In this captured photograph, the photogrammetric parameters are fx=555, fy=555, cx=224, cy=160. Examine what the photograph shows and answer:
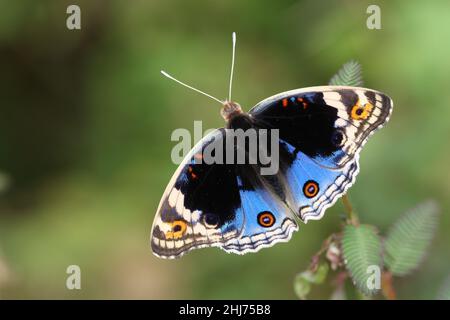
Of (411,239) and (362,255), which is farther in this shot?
(411,239)

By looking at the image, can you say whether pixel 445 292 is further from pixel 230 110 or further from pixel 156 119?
pixel 156 119

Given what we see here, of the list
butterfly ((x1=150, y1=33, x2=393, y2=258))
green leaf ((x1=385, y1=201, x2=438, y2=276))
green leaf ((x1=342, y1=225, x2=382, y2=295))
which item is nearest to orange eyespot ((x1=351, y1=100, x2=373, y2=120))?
butterfly ((x1=150, y1=33, x2=393, y2=258))

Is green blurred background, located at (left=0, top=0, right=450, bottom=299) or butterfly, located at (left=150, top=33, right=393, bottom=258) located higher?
green blurred background, located at (left=0, top=0, right=450, bottom=299)

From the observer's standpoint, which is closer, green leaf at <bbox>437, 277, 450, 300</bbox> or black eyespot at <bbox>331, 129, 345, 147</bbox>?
green leaf at <bbox>437, 277, 450, 300</bbox>

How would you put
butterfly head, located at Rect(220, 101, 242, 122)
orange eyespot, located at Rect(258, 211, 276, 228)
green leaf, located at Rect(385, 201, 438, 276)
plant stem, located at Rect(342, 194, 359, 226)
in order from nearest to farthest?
plant stem, located at Rect(342, 194, 359, 226), green leaf, located at Rect(385, 201, 438, 276), orange eyespot, located at Rect(258, 211, 276, 228), butterfly head, located at Rect(220, 101, 242, 122)

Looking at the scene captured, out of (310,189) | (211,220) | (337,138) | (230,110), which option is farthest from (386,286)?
(230,110)

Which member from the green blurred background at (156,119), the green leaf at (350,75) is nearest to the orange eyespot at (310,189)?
the green leaf at (350,75)

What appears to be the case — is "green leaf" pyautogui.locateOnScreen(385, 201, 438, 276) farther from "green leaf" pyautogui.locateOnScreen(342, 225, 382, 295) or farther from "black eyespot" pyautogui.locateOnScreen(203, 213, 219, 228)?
"black eyespot" pyautogui.locateOnScreen(203, 213, 219, 228)
